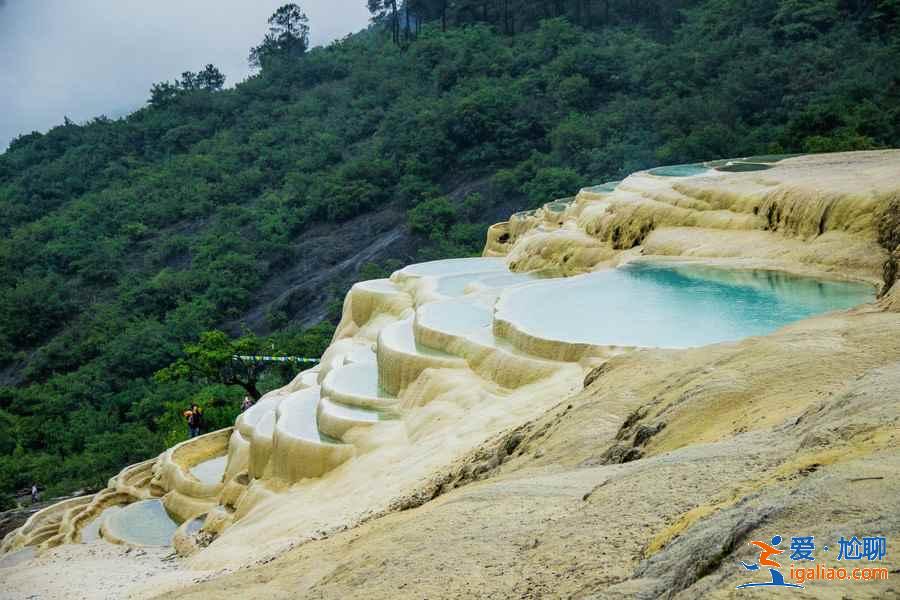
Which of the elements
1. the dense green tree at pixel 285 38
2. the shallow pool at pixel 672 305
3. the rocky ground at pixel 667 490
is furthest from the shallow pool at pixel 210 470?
the dense green tree at pixel 285 38

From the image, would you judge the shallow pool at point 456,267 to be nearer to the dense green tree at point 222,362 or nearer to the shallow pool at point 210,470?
the shallow pool at point 210,470

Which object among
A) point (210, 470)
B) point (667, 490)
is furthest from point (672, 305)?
point (210, 470)

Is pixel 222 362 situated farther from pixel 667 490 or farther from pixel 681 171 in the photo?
pixel 667 490

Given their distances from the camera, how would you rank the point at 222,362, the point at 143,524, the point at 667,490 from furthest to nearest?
the point at 222,362
the point at 143,524
the point at 667,490

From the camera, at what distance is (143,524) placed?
13.3 metres

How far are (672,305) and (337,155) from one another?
33.0m

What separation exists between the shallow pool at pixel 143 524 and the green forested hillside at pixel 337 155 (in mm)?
5465

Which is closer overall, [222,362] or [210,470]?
[210,470]

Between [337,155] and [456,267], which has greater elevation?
[337,155]

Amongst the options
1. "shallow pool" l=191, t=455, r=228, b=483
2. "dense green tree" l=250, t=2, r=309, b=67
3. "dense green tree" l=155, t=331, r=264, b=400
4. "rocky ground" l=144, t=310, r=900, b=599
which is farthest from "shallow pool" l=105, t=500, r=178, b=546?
"dense green tree" l=250, t=2, r=309, b=67

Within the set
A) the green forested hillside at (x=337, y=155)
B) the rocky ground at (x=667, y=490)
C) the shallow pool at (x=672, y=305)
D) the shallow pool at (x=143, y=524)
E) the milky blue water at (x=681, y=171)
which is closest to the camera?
the rocky ground at (x=667, y=490)

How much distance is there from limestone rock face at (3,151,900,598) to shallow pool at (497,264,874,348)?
6cm

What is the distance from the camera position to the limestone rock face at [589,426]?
3.05 meters

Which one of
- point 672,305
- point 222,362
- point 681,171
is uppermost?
point 681,171
